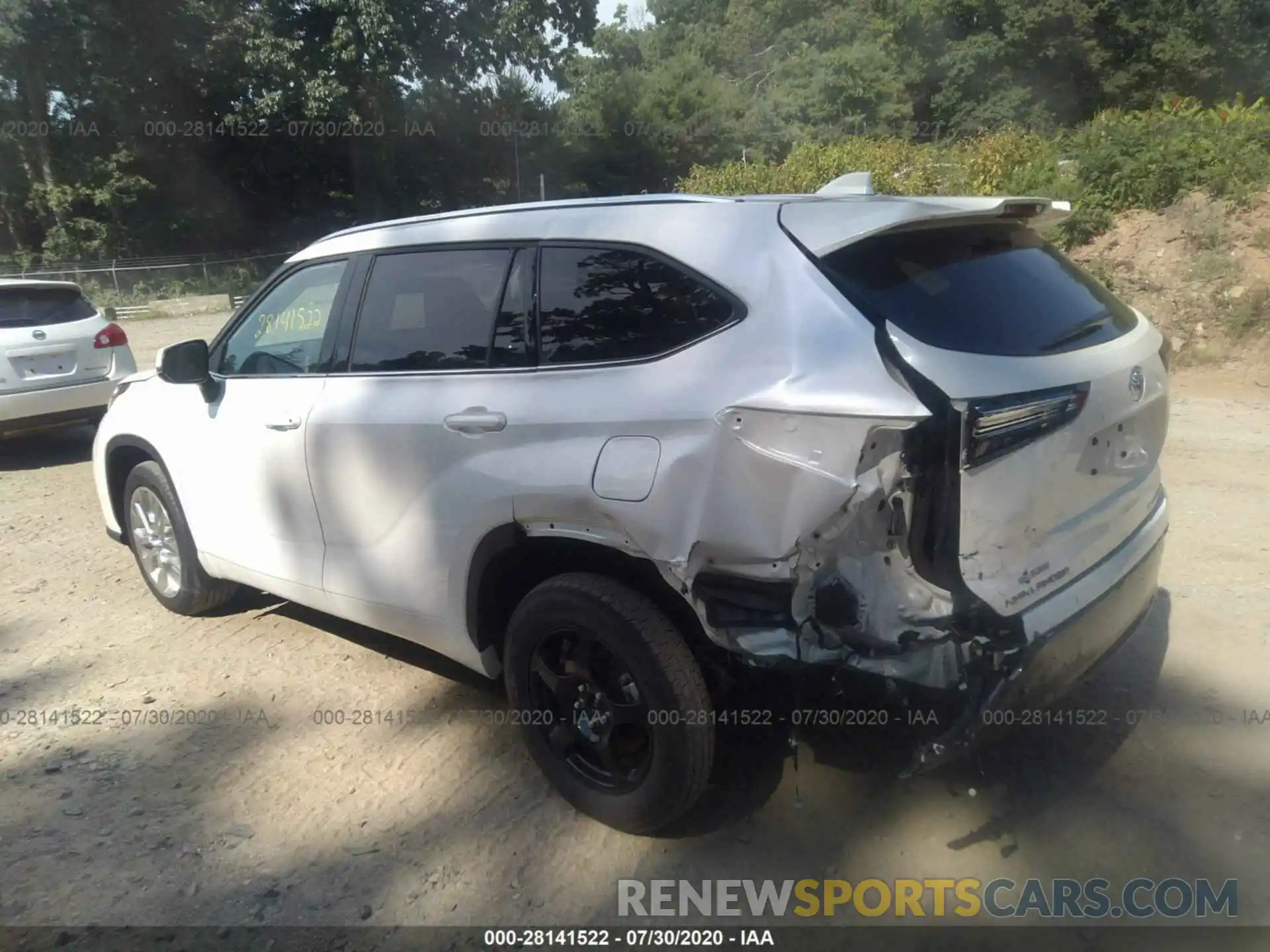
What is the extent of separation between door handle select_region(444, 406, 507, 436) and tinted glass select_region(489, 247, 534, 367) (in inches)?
7.3

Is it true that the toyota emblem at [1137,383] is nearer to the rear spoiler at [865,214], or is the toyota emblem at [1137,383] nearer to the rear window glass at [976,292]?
the rear window glass at [976,292]

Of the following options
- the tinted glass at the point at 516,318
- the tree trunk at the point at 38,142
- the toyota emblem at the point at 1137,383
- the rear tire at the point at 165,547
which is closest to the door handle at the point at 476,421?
the tinted glass at the point at 516,318

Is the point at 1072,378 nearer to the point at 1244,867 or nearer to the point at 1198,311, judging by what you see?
the point at 1244,867

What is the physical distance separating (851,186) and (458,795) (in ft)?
8.32

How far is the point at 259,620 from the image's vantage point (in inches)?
192

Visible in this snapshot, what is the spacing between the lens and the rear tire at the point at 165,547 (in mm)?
4648

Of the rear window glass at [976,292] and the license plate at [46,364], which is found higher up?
the rear window glass at [976,292]

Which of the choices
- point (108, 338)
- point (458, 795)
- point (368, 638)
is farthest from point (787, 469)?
point (108, 338)

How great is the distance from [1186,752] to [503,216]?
307 centimetres

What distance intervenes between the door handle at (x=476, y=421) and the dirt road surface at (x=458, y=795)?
4.14ft

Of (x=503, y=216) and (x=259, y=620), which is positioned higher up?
(x=503, y=216)

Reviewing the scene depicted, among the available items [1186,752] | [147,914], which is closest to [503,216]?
[147,914]

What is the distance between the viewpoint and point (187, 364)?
13.9 feet

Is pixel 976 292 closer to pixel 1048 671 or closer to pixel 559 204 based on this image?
pixel 1048 671
